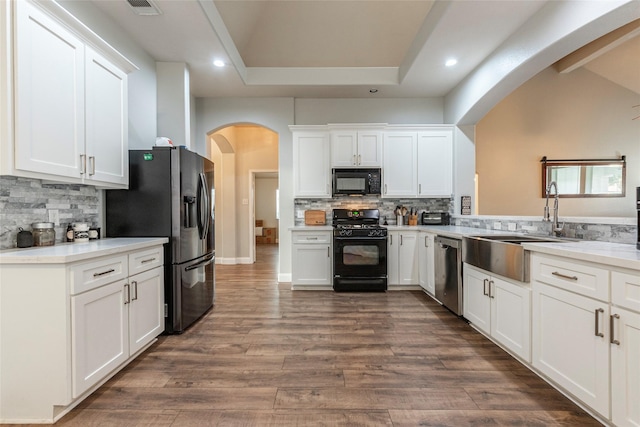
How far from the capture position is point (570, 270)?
5.56ft

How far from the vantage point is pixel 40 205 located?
6.71ft

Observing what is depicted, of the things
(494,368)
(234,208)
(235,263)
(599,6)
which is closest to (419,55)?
(599,6)

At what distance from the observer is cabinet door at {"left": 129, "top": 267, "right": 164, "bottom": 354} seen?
2174 mm

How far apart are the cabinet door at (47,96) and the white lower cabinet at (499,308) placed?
3.13m

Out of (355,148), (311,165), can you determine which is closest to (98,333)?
(311,165)

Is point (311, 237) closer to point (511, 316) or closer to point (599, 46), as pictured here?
point (511, 316)

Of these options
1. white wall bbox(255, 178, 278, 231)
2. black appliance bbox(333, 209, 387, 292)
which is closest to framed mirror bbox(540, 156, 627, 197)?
black appliance bbox(333, 209, 387, 292)

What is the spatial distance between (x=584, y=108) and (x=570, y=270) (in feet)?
17.1

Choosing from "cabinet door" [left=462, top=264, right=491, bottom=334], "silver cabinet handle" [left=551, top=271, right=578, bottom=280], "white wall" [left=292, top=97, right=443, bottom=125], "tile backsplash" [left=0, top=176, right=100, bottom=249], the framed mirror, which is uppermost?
"white wall" [left=292, top=97, right=443, bottom=125]

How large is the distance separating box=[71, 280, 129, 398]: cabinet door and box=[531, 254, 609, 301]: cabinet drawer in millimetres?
2750

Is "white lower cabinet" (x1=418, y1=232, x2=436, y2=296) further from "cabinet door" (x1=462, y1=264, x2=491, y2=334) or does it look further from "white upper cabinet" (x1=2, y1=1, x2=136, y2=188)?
→ "white upper cabinet" (x1=2, y1=1, x2=136, y2=188)

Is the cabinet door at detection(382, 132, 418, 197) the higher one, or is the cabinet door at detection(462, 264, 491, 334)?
the cabinet door at detection(382, 132, 418, 197)

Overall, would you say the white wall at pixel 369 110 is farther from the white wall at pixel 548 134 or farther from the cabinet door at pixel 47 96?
the cabinet door at pixel 47 96

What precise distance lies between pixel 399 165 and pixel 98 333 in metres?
3.89
